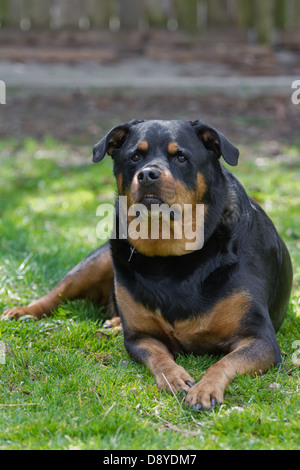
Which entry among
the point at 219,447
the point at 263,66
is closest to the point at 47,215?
the point at 219,447

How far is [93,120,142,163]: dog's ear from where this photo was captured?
4211 millimetres

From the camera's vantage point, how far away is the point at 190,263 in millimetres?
4086

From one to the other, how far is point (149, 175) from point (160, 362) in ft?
3.35

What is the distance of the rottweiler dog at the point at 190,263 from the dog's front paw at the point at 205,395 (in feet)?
0.59

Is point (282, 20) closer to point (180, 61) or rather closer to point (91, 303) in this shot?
point (180, 61)

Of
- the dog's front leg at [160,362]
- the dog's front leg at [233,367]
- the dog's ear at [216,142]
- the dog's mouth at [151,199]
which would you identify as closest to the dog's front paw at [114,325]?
the dog's front leg at [160,362]

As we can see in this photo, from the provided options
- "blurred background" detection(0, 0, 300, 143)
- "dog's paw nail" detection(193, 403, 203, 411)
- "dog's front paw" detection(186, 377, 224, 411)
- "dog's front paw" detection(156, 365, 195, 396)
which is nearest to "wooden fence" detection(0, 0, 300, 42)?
"blurred background" detection(0, 0, 300, 143)

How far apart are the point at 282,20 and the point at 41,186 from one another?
5366mm
